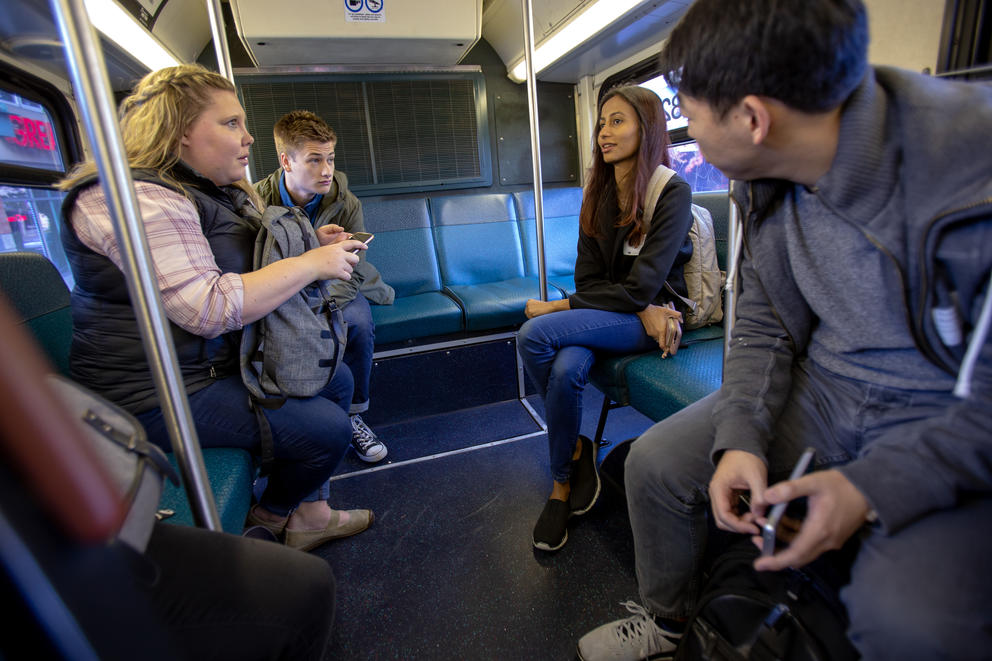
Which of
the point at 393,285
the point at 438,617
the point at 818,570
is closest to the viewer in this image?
the point at 818,570

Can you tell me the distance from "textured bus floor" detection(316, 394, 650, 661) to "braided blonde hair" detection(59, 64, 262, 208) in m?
1.46

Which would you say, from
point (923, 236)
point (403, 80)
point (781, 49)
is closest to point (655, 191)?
point (781, 49)

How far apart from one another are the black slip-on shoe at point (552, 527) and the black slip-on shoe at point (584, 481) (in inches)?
2.6

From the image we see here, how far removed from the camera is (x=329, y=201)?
8.54 ft

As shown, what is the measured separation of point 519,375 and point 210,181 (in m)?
2.20

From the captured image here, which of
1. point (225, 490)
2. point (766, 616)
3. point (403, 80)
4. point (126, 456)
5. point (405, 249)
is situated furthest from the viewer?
point (403, 80)

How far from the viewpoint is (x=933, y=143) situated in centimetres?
83

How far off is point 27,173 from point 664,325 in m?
3.14

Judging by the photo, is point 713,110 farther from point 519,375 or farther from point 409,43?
point 409,43

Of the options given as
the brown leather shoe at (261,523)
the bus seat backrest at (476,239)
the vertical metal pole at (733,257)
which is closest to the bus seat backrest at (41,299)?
the brown leather shoe at (261,523)

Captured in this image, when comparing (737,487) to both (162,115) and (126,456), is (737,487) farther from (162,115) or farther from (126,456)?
(162,115)

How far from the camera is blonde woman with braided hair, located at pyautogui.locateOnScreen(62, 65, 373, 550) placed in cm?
126

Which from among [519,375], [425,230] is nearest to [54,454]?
[519,375]

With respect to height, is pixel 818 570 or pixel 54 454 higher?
pixel 54 454
